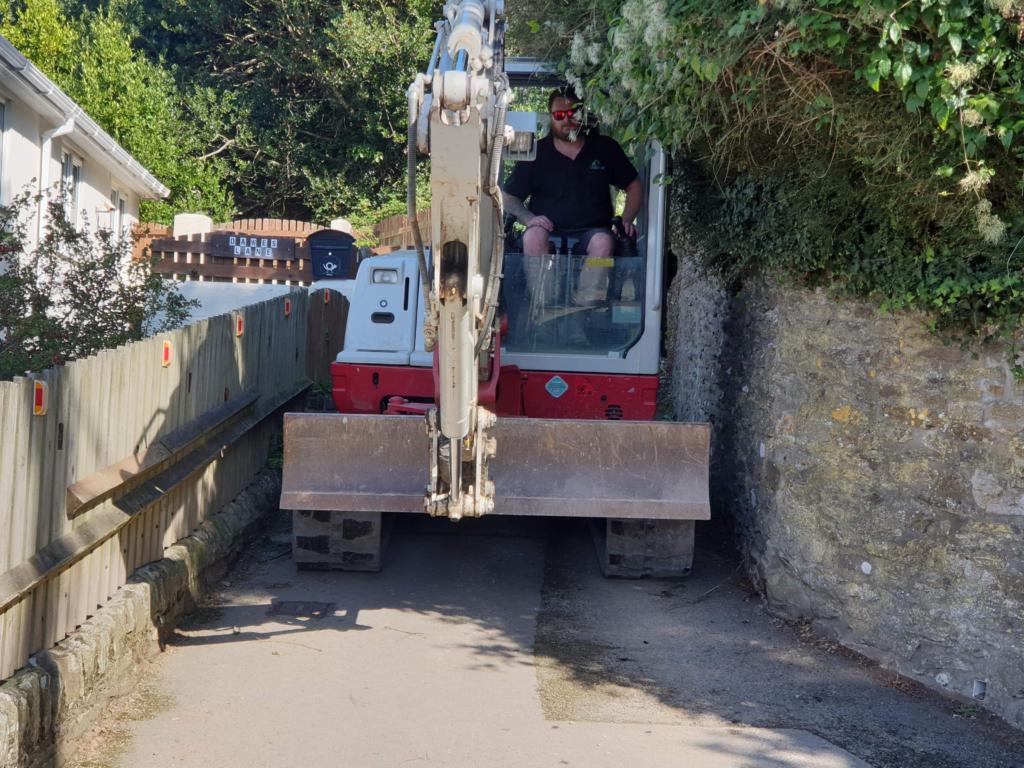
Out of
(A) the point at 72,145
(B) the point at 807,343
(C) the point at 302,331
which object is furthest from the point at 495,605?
(A) the point at 72,145

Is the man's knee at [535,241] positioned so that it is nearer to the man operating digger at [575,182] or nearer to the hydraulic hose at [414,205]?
the man operating digger at [575,182]

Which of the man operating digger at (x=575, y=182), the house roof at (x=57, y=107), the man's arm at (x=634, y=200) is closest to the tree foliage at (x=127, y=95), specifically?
the house roof at (x=57, y=107)


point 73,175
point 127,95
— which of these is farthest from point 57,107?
point 127,95

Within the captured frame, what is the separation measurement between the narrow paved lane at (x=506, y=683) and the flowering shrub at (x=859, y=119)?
215 cm

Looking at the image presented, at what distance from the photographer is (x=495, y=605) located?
8.12 m

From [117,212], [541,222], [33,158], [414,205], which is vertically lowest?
[414,205]

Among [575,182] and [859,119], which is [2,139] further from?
[859,119]

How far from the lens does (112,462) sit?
20.7 ft

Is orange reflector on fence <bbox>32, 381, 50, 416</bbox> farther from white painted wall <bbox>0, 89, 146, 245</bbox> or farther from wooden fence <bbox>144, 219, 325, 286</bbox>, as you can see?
wooden fence <bbox>144, 219, 325, 286</bbox>

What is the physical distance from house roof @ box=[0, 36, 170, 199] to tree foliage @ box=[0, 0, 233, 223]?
217 inches

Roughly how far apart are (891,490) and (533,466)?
2164mm

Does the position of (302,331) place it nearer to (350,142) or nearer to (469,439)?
(469,439)

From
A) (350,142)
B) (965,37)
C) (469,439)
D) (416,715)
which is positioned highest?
(350,142)

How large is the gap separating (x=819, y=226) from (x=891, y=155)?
103 centimetres
